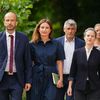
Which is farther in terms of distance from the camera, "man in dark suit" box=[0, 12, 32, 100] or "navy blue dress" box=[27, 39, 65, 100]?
"navy blue dress" box=[27, 39, 65, 100]

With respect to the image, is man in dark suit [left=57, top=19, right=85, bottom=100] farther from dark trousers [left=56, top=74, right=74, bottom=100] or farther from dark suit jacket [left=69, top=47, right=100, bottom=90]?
dark suit jacket [left=69, top=47, right=100, bottom=90]

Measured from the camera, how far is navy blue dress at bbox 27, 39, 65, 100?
11.0m

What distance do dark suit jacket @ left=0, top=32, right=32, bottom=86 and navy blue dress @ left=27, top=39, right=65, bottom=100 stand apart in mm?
328

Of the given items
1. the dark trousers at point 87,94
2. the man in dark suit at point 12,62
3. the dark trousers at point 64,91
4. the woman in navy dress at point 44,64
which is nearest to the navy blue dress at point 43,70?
the woman in navy dress at point 44,64

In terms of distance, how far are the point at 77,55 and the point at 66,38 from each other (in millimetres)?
830

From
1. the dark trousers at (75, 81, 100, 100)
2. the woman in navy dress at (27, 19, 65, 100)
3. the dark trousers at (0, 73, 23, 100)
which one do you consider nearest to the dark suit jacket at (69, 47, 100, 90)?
the dark trousers at (75, 81, 100, 100)

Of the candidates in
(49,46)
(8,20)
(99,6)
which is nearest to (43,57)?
(49,46)

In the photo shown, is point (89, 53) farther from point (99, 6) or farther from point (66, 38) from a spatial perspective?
point (99, 6)

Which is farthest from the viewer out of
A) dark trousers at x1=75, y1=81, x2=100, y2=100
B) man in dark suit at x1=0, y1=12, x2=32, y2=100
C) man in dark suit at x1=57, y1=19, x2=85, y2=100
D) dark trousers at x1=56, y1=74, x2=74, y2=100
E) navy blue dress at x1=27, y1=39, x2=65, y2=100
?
man in dark suit at x1=57, y1=19, x2=85, y2=100

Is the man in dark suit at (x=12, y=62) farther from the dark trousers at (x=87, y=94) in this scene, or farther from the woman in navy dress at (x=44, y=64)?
the dark trousers at (x=87, y=94)

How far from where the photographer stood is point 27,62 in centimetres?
1066

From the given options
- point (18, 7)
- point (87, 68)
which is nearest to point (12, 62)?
point (87, 68)

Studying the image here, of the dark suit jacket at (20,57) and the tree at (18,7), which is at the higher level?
the tree at (18,7)

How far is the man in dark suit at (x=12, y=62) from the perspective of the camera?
1045cm
